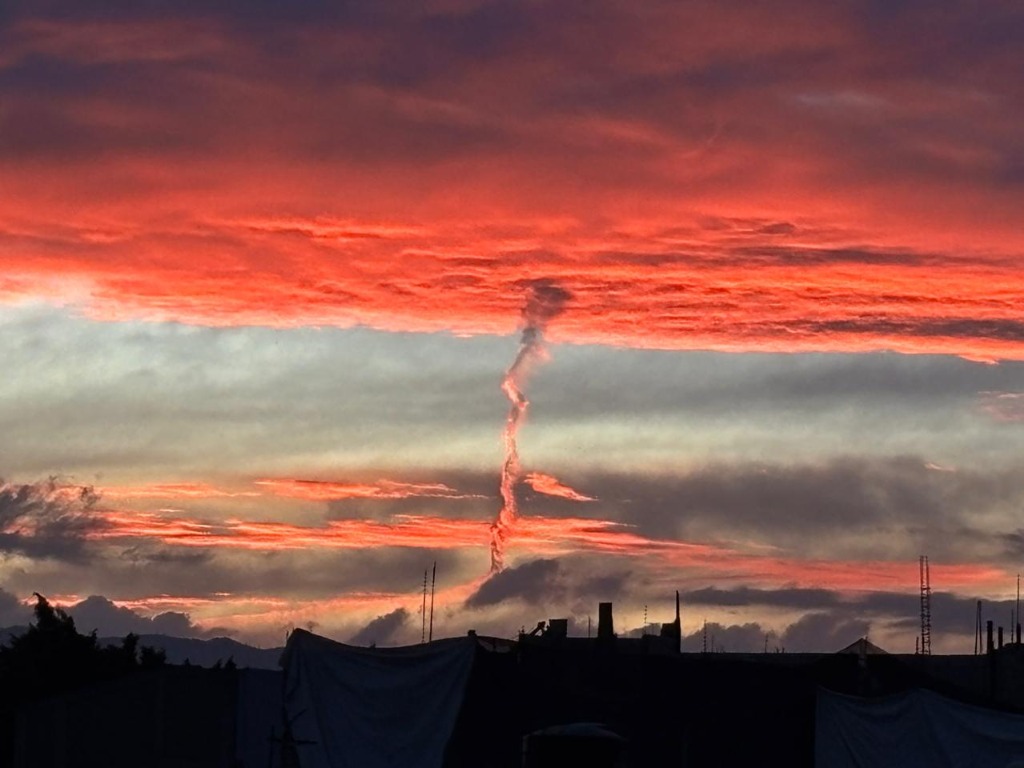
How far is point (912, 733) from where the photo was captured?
37.0 m

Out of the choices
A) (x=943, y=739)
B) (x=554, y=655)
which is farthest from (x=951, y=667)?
(x=554, y=655)

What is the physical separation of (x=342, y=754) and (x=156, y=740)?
4351 millimetres

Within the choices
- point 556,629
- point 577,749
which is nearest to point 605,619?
point 556,629

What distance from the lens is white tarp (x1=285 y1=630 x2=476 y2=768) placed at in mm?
33688

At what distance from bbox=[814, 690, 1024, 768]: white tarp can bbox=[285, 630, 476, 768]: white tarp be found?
28.9 feet

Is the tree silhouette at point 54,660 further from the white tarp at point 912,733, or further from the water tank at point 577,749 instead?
the water tank at point 577,749

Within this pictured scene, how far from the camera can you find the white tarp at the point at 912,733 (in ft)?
119

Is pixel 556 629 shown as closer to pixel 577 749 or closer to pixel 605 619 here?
pixel 605 619

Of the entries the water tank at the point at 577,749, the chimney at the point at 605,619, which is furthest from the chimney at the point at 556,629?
the water tank at the point at 577,749

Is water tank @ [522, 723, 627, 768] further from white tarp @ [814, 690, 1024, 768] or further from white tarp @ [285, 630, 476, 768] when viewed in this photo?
white tarp @ [814, 690, 1024, 768]

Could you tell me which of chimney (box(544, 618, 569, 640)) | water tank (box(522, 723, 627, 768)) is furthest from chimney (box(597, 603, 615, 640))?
water tank (box(522, 723, 627, 768))

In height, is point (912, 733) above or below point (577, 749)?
above

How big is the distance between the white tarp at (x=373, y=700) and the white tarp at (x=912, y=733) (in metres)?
8.82

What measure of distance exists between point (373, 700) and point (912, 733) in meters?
→ 11.9
